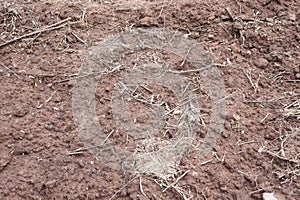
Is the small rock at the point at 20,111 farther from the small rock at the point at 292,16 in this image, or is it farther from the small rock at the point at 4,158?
the small rock at the point at 292,16

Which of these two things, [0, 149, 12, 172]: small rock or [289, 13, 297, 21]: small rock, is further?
[289, 13, 297, 21]: small rock

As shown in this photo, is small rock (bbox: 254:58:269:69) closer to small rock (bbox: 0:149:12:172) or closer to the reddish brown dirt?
the reddish brown dirt

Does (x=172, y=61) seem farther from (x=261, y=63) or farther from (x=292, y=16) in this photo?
(x=292, y=16)

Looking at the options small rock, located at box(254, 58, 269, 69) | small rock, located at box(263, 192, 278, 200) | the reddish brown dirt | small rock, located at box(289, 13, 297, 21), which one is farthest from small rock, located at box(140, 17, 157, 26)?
small rock, located at box(263, 192, 278, 200)

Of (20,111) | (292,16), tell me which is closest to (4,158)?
(20,111)

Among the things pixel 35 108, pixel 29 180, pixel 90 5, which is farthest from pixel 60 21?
pixel 29 180

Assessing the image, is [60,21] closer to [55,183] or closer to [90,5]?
[90,5]
